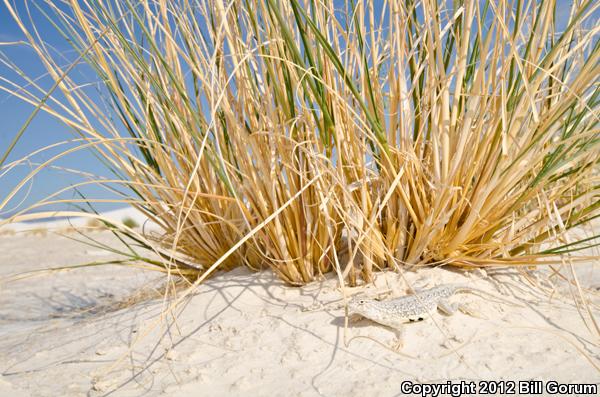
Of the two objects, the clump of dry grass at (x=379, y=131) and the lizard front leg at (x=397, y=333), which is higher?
the clump of dry grass at (x=379, y=131)

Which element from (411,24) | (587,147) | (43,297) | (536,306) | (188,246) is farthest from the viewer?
(43,297)

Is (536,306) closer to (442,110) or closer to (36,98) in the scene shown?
(442,110)

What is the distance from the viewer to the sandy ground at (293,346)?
1.15 m

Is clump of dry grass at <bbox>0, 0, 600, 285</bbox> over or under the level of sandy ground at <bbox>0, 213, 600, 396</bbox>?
over

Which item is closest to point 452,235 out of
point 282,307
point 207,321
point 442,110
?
point 442,110

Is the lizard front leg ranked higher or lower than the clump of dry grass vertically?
lower

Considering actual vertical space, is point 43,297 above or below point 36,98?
below

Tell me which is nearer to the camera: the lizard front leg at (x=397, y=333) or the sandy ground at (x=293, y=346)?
the sandy ground at (x=293, y=346)

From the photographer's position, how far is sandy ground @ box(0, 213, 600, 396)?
3.76ft

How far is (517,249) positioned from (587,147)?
447 mm

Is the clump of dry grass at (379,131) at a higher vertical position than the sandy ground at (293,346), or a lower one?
higher

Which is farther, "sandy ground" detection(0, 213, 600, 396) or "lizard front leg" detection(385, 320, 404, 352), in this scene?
"lizard front leg" detection(385, 320, 404, 352)

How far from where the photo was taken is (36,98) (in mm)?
1535

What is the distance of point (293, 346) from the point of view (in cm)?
130
